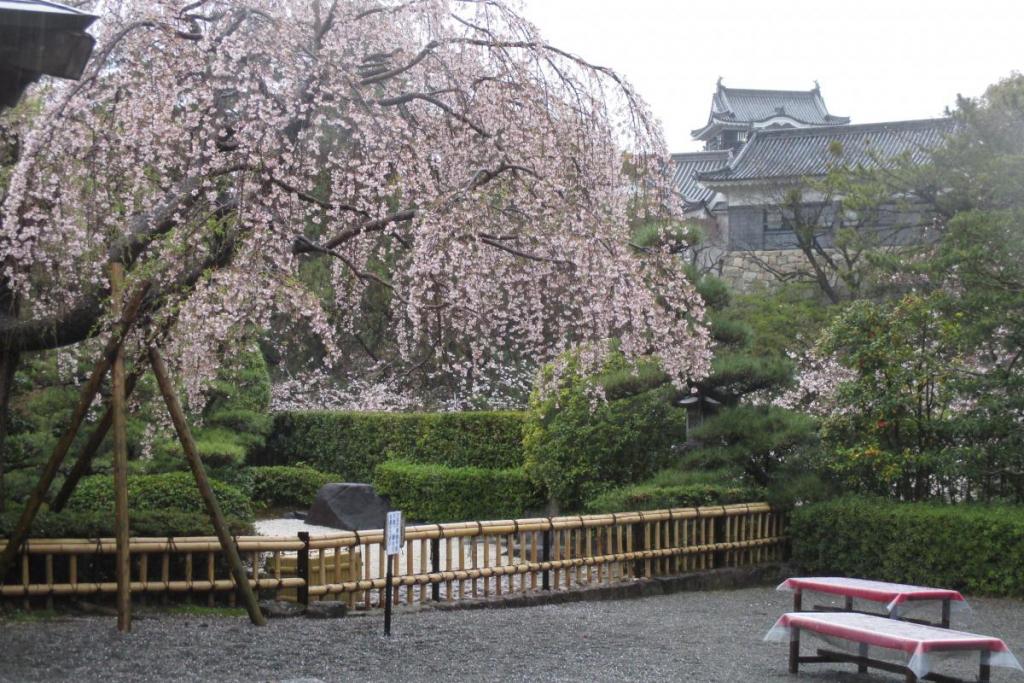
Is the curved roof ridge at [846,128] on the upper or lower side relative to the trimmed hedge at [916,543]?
upper

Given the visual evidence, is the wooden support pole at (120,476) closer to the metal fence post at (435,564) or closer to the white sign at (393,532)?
the white sign at (393,532)

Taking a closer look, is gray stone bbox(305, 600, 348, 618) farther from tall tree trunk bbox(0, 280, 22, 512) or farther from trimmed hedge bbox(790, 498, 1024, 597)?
trimmed hedge bbox(790, 498, 1024, 597)

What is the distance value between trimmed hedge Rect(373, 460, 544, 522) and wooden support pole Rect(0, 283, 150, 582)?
8524 millimetres

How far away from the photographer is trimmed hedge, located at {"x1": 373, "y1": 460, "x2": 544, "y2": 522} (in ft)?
47.3

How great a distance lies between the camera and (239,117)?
7.21 meters

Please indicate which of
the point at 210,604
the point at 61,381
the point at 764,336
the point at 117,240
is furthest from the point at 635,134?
the point at 764,336

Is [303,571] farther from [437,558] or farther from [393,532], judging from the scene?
[393,532]

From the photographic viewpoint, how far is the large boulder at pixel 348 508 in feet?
45.3

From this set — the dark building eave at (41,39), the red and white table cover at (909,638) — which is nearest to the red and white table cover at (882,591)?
the red and white table cover at (909,638)

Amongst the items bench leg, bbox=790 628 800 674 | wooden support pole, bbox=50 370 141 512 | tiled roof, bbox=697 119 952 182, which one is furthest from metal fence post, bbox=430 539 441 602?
tiled roof, bbox=697 119 952 182

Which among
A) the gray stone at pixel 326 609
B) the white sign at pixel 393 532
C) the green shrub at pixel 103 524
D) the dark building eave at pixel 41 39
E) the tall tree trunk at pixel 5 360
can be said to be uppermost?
the dark building eave at pixel 41 39

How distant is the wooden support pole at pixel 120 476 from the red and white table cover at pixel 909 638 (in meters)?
3.64

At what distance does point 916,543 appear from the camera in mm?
9273

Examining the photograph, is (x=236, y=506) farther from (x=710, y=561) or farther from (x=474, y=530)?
(x=710, y=561)
